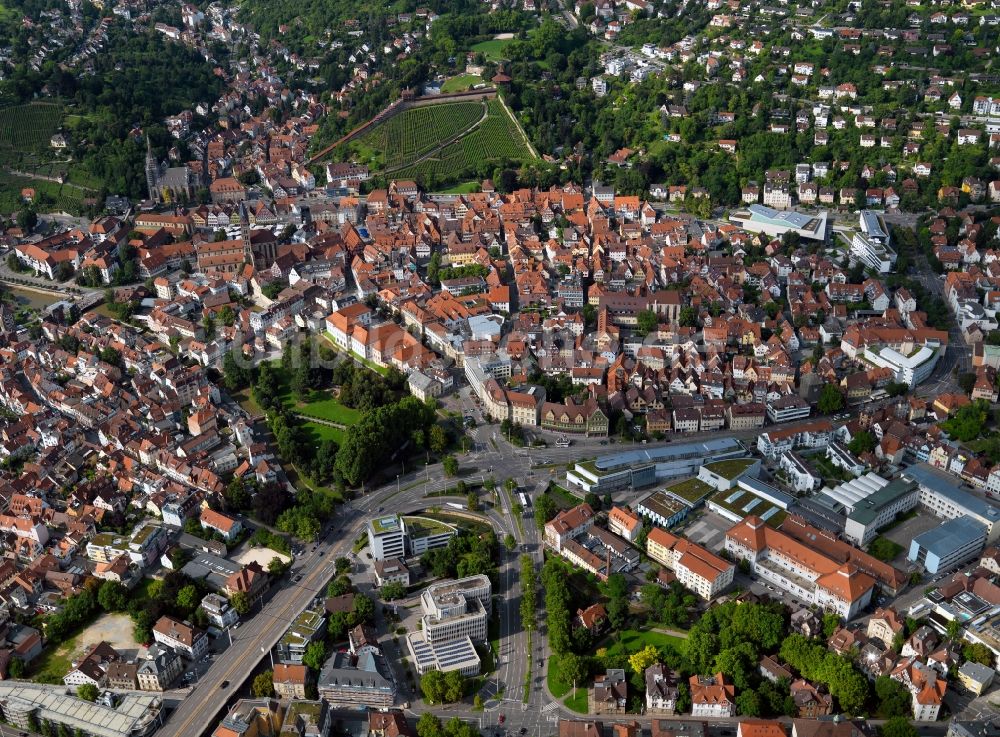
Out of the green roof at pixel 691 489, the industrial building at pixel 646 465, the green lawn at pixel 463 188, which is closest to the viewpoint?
the green roof at pixel 691 489

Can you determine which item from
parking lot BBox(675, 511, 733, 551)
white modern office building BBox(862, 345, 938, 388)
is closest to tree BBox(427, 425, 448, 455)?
parking lot BBox(675, 511, 733, 551)

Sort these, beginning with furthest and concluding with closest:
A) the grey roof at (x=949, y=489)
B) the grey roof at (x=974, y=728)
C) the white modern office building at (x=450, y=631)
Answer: the grey roof at (x=949, y=489), the white modern office building at (x=450, y=631), the grey roof at (x=974, y=728)

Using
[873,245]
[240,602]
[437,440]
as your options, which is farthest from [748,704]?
[873,245]

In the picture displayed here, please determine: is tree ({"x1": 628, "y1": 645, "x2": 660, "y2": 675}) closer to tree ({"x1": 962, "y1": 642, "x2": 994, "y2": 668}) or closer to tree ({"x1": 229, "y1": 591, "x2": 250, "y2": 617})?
tree ({"x1": 962, "y1": 642, "x2": 994, "y2": 668})

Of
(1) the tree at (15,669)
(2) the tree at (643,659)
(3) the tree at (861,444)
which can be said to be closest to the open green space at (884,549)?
(3) the tree at (861,444)

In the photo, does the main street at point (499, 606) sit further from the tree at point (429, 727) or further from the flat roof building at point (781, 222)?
the flat roof building at point (781, 222)

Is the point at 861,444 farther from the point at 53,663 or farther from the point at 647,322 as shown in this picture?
the point at 53,663

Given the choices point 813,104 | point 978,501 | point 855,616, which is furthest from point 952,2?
point 855,616
